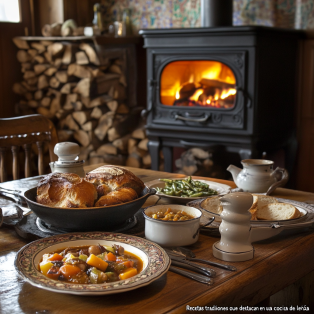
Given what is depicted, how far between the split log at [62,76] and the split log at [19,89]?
0.44m

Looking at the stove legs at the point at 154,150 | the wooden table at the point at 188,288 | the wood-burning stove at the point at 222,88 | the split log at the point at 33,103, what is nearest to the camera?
the wooden table at the point at 188,288

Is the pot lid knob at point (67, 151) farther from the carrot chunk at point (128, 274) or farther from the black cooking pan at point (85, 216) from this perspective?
the carrot chunk at point (128, 274)

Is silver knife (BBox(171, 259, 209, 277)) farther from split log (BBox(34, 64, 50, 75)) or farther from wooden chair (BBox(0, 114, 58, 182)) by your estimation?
split log (BBox(34, 64, 50, 75))

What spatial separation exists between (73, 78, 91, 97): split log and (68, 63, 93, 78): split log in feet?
0.13

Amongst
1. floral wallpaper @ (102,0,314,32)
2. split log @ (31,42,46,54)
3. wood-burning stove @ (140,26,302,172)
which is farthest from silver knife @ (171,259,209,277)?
split log @ (31,42,46,54)

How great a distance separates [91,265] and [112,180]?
360 millimetres

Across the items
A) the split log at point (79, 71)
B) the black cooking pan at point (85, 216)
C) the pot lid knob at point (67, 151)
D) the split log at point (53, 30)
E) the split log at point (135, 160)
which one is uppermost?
the split log at point (53, 30)

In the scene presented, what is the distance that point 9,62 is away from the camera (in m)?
3.99

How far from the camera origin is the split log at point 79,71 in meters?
3.58

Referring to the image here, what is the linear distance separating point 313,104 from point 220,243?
9.00ft

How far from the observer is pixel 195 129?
128 inches

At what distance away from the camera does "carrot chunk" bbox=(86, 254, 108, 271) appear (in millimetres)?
868

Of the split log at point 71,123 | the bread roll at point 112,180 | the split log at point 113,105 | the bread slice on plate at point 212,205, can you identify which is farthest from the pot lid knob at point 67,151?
the split log at point 71,123

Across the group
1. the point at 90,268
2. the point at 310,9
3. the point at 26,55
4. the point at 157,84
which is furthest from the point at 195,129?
the point at 90,268
